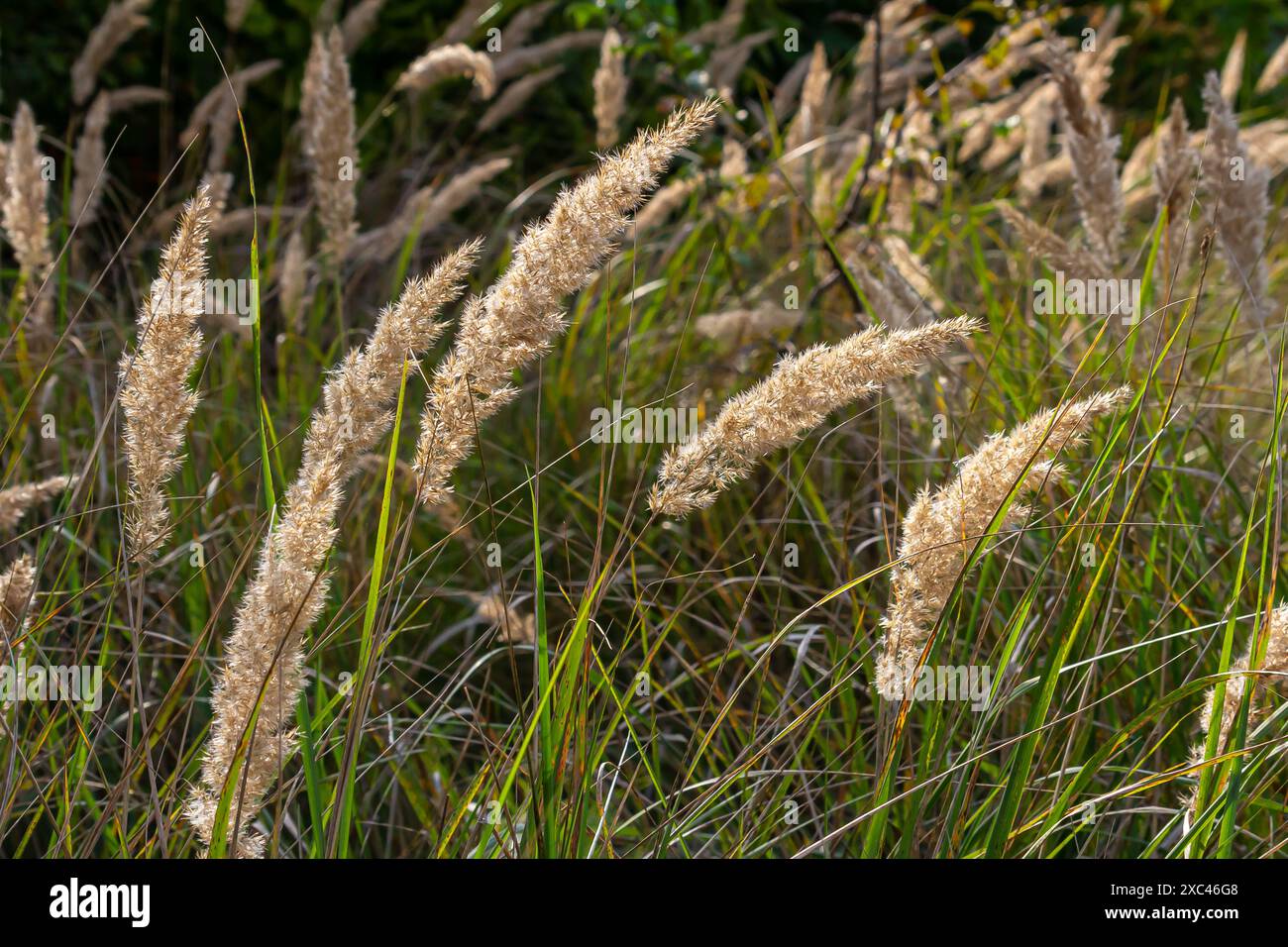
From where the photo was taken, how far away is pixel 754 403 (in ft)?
4.14

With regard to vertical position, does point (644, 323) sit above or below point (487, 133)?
below

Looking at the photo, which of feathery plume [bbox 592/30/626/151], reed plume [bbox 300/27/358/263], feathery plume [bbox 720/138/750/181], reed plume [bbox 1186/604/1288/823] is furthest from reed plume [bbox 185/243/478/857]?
feathery plume [bbox 720/138/750/181]

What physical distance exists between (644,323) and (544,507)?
0.87m

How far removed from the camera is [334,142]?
8.84 feet

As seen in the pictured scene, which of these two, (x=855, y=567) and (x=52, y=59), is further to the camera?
(x=52, y=59)

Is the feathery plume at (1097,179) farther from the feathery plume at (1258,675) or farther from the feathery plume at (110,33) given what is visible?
the feathery plume at (110,33)

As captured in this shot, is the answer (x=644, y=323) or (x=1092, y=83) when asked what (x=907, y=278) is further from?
(x=1092, y=83)

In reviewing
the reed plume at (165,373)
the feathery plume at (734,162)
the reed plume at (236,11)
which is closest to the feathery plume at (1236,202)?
the feathery plume at (734,162)

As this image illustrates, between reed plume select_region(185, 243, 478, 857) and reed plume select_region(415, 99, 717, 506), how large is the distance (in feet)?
0.19

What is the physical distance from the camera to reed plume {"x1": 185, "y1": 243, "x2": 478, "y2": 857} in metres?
1.16

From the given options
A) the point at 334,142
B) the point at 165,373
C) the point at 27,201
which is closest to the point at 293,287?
the point at 334,142
